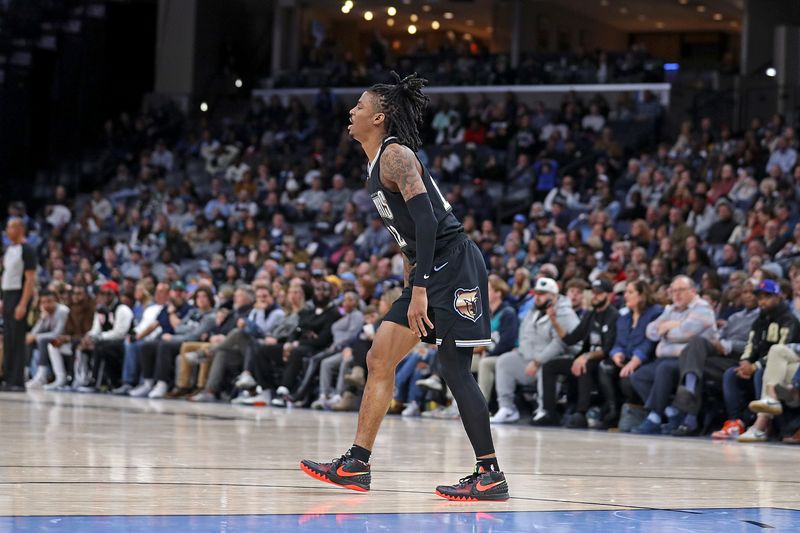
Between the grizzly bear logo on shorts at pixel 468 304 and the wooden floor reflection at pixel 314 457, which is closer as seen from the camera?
the wooden floor reflection at pixel 314 457

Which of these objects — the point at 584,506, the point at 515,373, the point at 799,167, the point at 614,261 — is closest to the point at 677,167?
the point at 799,167

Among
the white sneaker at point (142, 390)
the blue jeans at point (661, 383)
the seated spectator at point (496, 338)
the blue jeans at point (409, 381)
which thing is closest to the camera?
the blue jeans at point (661, 383)

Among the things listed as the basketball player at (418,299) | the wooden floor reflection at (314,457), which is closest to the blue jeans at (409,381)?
the wooden floor reflection at (314,457)

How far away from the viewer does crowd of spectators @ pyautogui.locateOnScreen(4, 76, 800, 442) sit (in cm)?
1045

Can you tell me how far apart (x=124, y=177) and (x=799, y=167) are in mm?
12973

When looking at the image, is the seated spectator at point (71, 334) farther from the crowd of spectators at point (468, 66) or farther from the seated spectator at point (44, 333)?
the crowd of spectators at point (468, 66)

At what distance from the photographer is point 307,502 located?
4.90m

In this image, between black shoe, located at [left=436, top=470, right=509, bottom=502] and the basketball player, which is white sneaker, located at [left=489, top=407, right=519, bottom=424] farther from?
black shoe, located at [left=436, top=470, right=509, bottom=502]

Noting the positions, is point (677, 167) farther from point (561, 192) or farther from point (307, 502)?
point (307, 502)

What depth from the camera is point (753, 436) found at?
30.7 feet

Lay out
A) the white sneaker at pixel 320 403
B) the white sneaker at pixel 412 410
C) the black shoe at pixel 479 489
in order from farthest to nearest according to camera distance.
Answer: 1. the white sneaker at pixel 320 403
2. the white sneaker at pixel 412 410
3. the black shoe at pixel 479 489

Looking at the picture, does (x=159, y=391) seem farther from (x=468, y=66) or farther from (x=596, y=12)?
(x=596, y=12)

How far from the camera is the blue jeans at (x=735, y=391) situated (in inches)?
389

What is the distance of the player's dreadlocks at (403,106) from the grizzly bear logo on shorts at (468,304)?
2.12 ft
